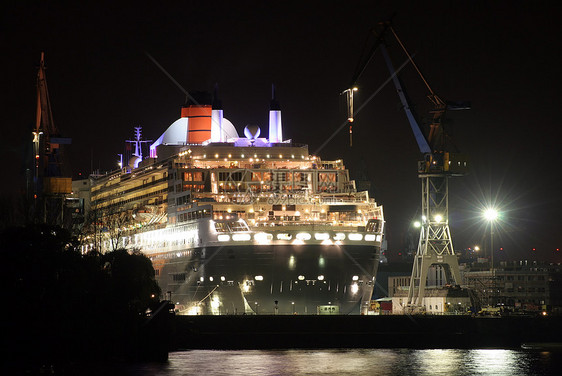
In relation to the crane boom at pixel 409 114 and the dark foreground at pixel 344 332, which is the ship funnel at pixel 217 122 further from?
the dark foreground at pixel 344 332

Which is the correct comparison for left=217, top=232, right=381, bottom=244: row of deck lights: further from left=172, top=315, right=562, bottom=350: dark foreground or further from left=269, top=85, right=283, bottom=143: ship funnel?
left=269, top=85, right=283, bottom=143: ship funnel

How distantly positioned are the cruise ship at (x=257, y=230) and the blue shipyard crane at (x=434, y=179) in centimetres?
728

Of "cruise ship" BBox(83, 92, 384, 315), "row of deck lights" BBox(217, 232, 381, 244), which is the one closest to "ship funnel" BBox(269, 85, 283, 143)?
"cruise ship" BBox(83, 92, 384, 315)

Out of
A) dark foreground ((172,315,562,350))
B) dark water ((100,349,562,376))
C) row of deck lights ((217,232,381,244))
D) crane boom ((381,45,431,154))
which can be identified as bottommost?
dark water ((100,349,562,376))

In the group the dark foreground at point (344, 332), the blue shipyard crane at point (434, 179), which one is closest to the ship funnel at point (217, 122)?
the blue shipyard crane at point (434, 179)

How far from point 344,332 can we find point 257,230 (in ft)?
39.8

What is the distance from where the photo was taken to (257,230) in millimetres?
95875

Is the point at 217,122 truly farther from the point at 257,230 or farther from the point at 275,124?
the point at 257,230

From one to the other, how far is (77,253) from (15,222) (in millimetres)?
29942

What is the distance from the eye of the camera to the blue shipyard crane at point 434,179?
108 m

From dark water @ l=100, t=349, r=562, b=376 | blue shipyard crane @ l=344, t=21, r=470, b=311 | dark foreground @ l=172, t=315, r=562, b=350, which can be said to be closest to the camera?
dark water @ l=100, t=349, r=562, b=376

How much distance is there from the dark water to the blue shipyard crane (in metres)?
14.2

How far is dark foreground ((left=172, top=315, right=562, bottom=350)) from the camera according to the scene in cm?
9338

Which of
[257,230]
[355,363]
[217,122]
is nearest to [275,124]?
[217,122]
